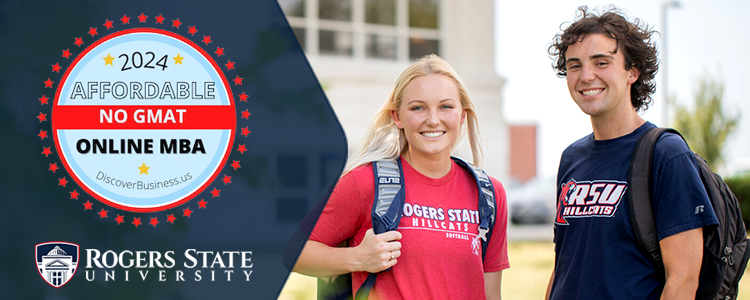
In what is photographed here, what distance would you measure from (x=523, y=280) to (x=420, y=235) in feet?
18.5

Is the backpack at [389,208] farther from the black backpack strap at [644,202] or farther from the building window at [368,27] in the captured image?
the building window at [368,27]

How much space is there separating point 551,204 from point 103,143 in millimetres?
18819

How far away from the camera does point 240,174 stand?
2.81m

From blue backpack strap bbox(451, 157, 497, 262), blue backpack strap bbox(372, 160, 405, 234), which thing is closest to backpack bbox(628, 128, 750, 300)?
blue backpack strap bbox(451, 157, 497, 262)

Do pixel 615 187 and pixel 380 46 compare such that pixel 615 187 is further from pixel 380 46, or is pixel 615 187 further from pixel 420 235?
pixel 380 46

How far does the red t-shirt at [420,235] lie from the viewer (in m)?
2.26

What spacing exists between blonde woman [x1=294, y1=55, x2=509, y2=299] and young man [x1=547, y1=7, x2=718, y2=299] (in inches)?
11.6

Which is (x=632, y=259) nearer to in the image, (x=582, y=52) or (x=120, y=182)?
(x=582, y=52)

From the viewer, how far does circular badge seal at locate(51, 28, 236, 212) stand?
2707 millimetres

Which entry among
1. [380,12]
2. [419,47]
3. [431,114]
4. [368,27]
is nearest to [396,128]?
[431,114]

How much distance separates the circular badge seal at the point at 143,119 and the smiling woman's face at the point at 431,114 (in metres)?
0.85

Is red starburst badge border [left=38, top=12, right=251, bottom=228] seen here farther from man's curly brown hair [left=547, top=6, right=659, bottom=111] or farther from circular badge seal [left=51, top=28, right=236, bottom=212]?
man's curly brown hair [left=547, top=6, right=659, bottom=111]

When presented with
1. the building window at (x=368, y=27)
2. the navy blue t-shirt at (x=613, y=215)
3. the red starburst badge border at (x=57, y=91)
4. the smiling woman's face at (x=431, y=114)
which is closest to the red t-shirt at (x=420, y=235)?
the smiling woman's face at (x=431, y=114)

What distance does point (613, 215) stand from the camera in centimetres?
225
